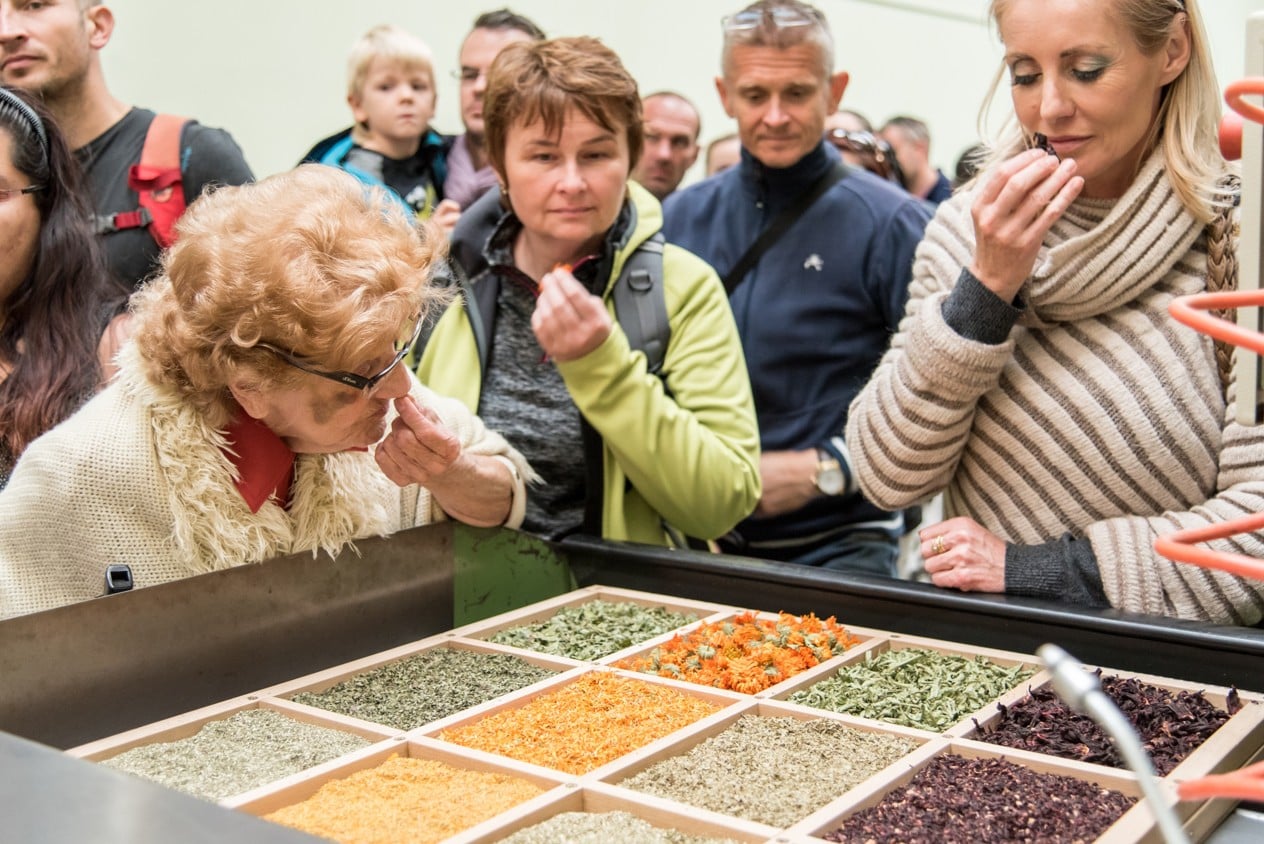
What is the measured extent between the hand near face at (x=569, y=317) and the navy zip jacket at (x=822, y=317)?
874mm

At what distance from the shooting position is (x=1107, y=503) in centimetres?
181

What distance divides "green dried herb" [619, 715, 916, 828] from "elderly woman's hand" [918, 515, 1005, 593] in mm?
386

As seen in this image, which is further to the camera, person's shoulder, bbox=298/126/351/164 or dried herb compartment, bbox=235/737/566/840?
person's shoulder, bbox=298/126/351/164

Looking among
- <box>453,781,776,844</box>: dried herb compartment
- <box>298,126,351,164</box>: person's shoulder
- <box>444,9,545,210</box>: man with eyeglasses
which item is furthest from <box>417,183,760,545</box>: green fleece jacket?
<box>298,126,351,164</box>: person's shoulder

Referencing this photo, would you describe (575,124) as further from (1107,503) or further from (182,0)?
(182,0)

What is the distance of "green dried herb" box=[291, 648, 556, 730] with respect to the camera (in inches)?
62.5

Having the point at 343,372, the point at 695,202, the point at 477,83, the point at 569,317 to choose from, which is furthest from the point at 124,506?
the point at 477,83

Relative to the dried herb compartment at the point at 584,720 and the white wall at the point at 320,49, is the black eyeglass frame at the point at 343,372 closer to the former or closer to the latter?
the dried herb compartment at the point at 584,720

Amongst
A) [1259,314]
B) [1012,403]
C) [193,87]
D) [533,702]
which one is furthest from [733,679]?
[193,87]

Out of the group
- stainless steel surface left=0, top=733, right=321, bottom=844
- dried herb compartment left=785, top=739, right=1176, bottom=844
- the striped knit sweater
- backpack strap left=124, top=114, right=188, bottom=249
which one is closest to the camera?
stainless steel surface left=0, top=733, right=321, bottom=844

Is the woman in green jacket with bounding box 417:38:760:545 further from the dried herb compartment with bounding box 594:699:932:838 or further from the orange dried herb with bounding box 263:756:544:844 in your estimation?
the orange dried herb with bounding box 263:756:544:844

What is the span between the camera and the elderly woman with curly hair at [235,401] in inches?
62.5

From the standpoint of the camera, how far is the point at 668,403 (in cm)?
226

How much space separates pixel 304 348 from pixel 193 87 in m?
3.66
